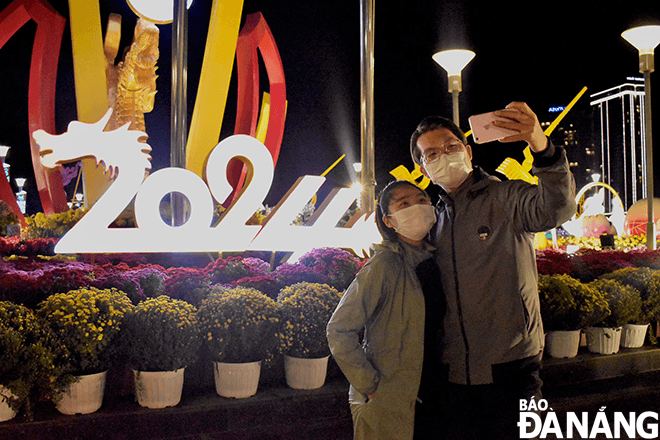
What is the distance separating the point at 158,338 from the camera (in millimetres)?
3559

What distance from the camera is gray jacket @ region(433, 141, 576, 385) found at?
2.17m

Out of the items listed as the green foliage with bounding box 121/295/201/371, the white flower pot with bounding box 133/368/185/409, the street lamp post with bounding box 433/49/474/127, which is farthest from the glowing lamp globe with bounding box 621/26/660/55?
the white flower pot with bounding box 133/368/185/409

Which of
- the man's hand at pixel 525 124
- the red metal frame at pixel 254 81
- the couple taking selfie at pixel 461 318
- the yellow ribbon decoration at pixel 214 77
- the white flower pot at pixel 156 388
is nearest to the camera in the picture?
the man's hand at pixel 525 124

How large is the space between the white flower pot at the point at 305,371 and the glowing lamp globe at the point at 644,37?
8.01 meters

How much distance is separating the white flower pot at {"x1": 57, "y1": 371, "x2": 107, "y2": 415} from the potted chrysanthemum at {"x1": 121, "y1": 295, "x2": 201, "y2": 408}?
26cm

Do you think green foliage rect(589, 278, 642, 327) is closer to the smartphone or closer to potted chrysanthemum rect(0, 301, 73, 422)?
the smartphone

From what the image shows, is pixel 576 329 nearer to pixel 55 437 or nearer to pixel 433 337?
pixel 433 337

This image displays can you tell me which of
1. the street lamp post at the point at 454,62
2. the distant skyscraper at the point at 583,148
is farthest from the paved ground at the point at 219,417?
the distant skyscraper at the point at 583,148

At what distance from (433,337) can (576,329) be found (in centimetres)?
330

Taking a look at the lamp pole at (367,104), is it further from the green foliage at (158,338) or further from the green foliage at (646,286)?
the green foliage at (158,338)

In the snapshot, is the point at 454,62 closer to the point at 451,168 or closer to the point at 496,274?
the point at 451,168

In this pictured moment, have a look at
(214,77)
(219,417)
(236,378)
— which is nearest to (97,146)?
(214,77)

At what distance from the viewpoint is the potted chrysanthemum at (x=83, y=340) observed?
338 cm

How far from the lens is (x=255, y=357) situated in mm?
3846
